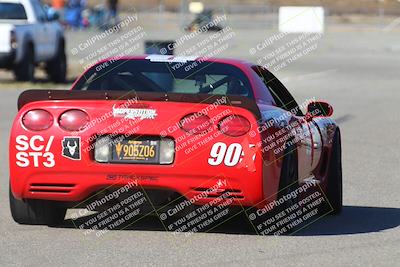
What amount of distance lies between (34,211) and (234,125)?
62.4 inches

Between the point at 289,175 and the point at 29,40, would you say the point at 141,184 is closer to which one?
the point at 289,175

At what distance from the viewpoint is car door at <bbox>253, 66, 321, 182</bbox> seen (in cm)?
873

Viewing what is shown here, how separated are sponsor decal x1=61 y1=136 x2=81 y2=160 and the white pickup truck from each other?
1761cm

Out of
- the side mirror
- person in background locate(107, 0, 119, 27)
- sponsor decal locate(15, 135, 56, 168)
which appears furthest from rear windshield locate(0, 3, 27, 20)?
person in background locate(107, 0, 119, 27)

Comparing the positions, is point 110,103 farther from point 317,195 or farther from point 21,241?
point 317,195

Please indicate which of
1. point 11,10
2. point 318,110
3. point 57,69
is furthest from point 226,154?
point 57,69

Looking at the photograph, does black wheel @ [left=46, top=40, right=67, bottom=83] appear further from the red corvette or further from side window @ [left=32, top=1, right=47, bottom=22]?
the red corvette

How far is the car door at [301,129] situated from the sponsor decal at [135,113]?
1157 millimetres

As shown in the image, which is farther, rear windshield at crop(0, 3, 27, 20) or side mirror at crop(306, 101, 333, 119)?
rear windshield at crop(0, 3, 27, 20)

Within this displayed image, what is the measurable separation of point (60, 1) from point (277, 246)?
195 ft

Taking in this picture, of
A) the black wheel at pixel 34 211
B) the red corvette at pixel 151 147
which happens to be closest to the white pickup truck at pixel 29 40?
the black wheel at pixel 34 211

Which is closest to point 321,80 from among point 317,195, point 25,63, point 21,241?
point 25,63

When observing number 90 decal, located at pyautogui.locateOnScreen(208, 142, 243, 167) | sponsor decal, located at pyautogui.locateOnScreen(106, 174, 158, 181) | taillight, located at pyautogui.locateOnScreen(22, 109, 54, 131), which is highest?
taillight, located at pyautogui.locateOnScreen(22, 109, 54, 131)

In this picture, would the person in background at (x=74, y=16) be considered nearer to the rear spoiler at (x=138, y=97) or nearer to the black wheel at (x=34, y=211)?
the black wheel at (x=34, y=211)
